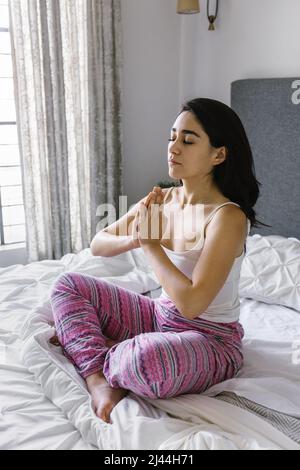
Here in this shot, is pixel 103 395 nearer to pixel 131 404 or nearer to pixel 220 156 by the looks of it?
pixel 131 404

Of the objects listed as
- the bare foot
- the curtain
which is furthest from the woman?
the curtain

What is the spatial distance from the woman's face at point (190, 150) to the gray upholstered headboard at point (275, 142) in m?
0.99

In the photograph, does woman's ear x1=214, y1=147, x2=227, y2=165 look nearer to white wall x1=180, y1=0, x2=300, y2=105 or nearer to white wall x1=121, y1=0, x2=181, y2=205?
white wall x1=180, y1=0, x2=300, y2=105

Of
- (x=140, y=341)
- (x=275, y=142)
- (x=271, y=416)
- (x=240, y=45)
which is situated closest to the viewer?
(x=271, y=416)

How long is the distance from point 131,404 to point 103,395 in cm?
8

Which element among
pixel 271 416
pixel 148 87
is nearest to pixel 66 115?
pixel 148 87

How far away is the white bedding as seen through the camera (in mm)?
997

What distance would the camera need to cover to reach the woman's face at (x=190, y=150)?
1339 millimetres

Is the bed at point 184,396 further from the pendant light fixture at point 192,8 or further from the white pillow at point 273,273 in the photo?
the pendant light fixture at point 192,8

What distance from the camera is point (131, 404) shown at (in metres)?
1.12

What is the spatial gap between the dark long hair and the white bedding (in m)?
0.45

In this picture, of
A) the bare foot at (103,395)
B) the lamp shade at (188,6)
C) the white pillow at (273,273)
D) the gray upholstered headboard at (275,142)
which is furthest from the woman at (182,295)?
the lamp shade at (188,6)
